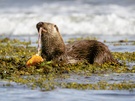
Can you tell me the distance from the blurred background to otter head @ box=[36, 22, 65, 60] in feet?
32.5

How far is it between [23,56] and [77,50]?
5.92ft

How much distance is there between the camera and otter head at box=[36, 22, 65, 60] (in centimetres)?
1138

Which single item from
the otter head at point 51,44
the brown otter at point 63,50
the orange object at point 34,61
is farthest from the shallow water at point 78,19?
the otter head at point 51,44

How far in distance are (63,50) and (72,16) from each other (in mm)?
12867

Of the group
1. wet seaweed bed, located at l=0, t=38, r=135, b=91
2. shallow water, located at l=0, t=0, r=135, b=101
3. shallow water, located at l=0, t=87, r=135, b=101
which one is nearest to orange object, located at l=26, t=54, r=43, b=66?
wet seaweed bed, located at l=0, t=38, r=135, b=91

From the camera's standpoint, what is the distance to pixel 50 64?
1088cm

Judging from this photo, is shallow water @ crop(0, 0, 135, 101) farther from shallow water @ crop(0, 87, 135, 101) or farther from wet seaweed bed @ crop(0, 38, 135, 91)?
shallow water @ crop(0, 87, 135, 101)

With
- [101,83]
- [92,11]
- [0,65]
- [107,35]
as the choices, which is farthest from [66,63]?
[92,11]

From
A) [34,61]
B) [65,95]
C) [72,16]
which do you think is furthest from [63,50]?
[72,16]

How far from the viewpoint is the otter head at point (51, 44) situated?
1138 cm

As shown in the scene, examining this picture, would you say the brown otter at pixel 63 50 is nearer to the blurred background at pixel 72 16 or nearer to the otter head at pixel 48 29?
the otter head at pixel 48 29

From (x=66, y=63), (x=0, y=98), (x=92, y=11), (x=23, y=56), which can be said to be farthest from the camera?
(x=92, y=11)

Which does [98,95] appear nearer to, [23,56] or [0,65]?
[0,65]

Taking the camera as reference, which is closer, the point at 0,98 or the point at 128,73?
the point at 0,98
